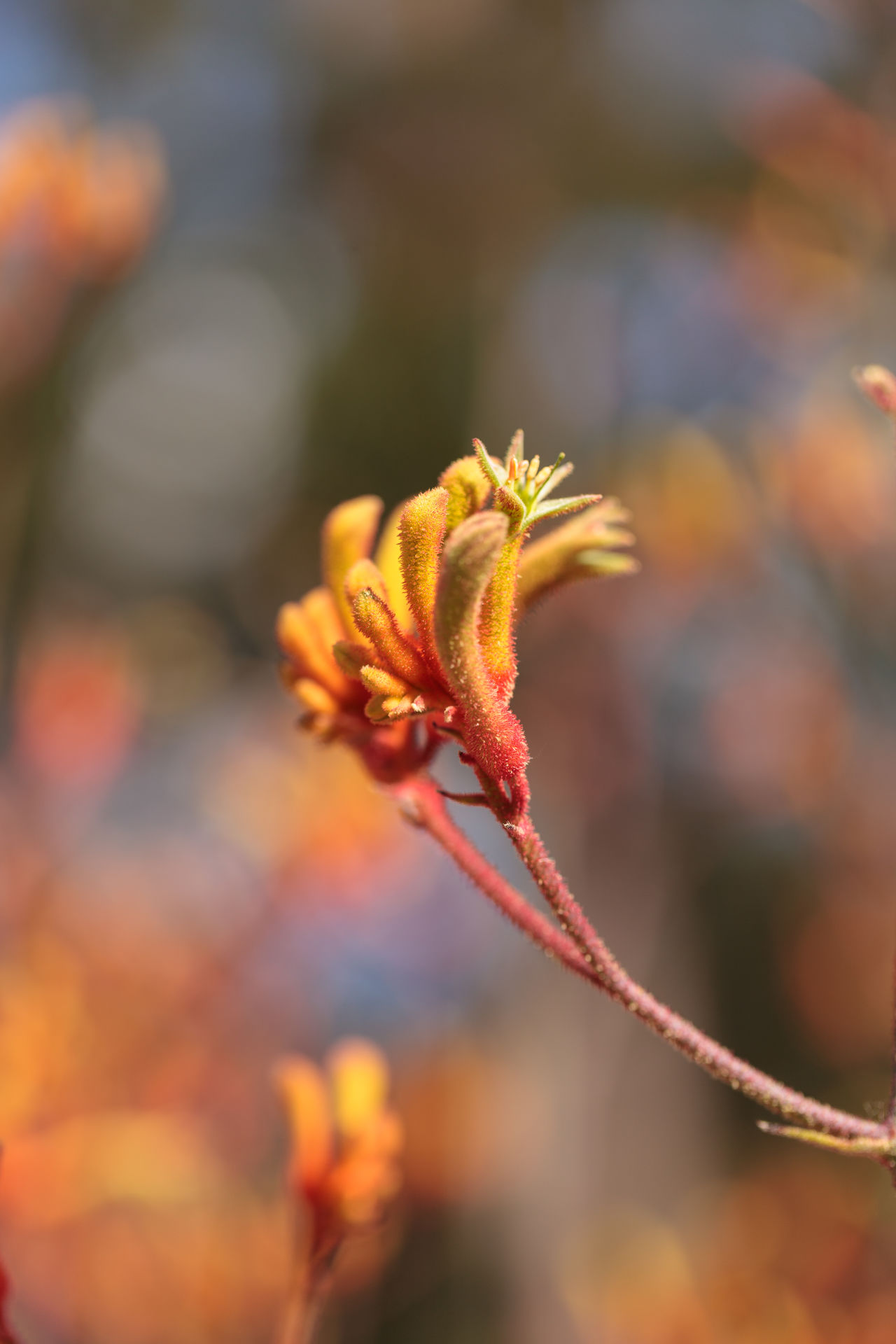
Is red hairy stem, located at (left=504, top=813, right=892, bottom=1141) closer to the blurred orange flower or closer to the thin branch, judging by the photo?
the thin branch

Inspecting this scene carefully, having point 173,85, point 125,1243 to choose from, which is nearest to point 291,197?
point 173,85

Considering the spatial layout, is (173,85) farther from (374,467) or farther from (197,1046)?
(197,1046)

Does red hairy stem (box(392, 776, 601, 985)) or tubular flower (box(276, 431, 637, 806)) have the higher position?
tubular flower (box(276, 431, 637, 806))

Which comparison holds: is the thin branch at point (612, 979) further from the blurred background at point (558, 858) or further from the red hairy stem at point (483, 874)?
the blurred background at point (558, 858)

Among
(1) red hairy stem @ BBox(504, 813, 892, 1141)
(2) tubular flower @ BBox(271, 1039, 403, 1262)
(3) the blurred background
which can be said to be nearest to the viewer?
(1) red hairy stem @ BBox(504, 813, 892, 1141)

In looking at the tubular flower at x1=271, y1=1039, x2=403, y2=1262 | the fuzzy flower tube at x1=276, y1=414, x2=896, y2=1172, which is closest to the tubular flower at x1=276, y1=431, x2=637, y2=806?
the fuzzy flower tube at x1=276, y1=414, x2=896, y2=1172

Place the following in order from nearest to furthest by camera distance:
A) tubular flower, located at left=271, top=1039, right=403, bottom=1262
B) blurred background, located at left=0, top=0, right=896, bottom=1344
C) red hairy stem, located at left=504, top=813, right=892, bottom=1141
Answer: red hairy stem, located at left=504, top=813, right=892, bottom=1141 < tubular flower, located at left=271, top=1039, right=403, bottom=1262 < blurred background, located at left=0, top=0, right=896, bottom=1344

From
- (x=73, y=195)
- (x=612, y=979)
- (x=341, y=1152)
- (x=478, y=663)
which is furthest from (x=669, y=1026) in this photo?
(x=73, y=195)
